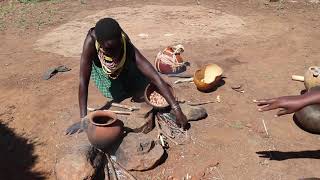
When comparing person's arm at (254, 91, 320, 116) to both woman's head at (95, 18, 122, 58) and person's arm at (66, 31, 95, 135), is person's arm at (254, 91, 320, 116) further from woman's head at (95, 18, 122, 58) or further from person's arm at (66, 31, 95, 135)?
person's arm at (66, 31, 95, 135)

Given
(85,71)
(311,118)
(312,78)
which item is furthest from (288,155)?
(85,71)

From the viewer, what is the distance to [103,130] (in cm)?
416

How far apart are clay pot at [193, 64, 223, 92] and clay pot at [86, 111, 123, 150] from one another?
177 cm

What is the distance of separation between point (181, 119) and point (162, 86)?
0.45 m

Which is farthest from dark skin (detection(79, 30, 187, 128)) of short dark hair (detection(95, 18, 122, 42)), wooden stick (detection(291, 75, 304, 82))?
wooden stick (detection(291, 75, 304, 82))

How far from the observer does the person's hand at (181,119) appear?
4.74 metres

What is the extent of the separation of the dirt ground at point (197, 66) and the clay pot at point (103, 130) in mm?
469

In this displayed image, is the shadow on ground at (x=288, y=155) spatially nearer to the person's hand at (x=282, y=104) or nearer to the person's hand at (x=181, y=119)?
the person's hand at (x=181, y=119)

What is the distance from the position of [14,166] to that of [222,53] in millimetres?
4064

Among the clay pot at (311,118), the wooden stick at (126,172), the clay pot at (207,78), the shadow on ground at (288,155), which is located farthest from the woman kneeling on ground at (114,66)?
the clay pot at (311,118)

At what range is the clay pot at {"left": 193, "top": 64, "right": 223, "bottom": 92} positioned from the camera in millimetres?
5754

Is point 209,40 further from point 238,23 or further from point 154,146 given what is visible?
point 154,146

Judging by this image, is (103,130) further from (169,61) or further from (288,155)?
(169,61)

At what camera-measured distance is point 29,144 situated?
5.03 metres
